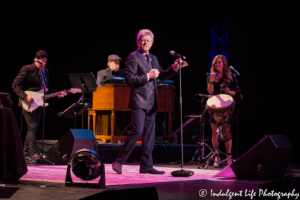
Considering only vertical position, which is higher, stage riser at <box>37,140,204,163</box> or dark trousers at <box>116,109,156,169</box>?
dark trousers at <box>116,109,156,169</box>

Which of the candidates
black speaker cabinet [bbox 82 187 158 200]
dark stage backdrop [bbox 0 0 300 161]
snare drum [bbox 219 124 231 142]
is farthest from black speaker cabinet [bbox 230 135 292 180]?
dark stage backdrop [bbox 0 0 300 161]

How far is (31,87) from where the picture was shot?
24.2 ft

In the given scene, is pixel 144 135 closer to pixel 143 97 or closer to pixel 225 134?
pixel 143 97

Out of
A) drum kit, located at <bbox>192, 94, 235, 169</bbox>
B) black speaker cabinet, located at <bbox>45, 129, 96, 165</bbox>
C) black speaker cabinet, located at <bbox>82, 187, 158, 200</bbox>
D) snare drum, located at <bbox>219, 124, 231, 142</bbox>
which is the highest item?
drum kit, located at <bbox>192, 94, 235, 169</bbox>

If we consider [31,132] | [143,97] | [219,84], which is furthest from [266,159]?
[31,132]

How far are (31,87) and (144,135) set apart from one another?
116 inches

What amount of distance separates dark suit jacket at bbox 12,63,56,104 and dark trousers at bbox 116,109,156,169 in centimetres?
274

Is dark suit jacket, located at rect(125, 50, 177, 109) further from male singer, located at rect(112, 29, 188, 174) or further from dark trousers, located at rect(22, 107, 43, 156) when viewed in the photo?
dark trousers, located at rect(22, 107, 43, 156)

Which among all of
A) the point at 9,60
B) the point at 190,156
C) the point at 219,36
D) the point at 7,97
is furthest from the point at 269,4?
the point at 7,97

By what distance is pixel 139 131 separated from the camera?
5246 millimetres

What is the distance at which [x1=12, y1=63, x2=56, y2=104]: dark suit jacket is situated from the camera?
718 centimetres

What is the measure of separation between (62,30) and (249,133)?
479 centimetres

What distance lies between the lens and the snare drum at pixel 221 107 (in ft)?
20.6

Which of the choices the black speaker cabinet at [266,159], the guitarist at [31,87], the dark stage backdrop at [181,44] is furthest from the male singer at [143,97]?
the dark stage backdrop at [181,44]
